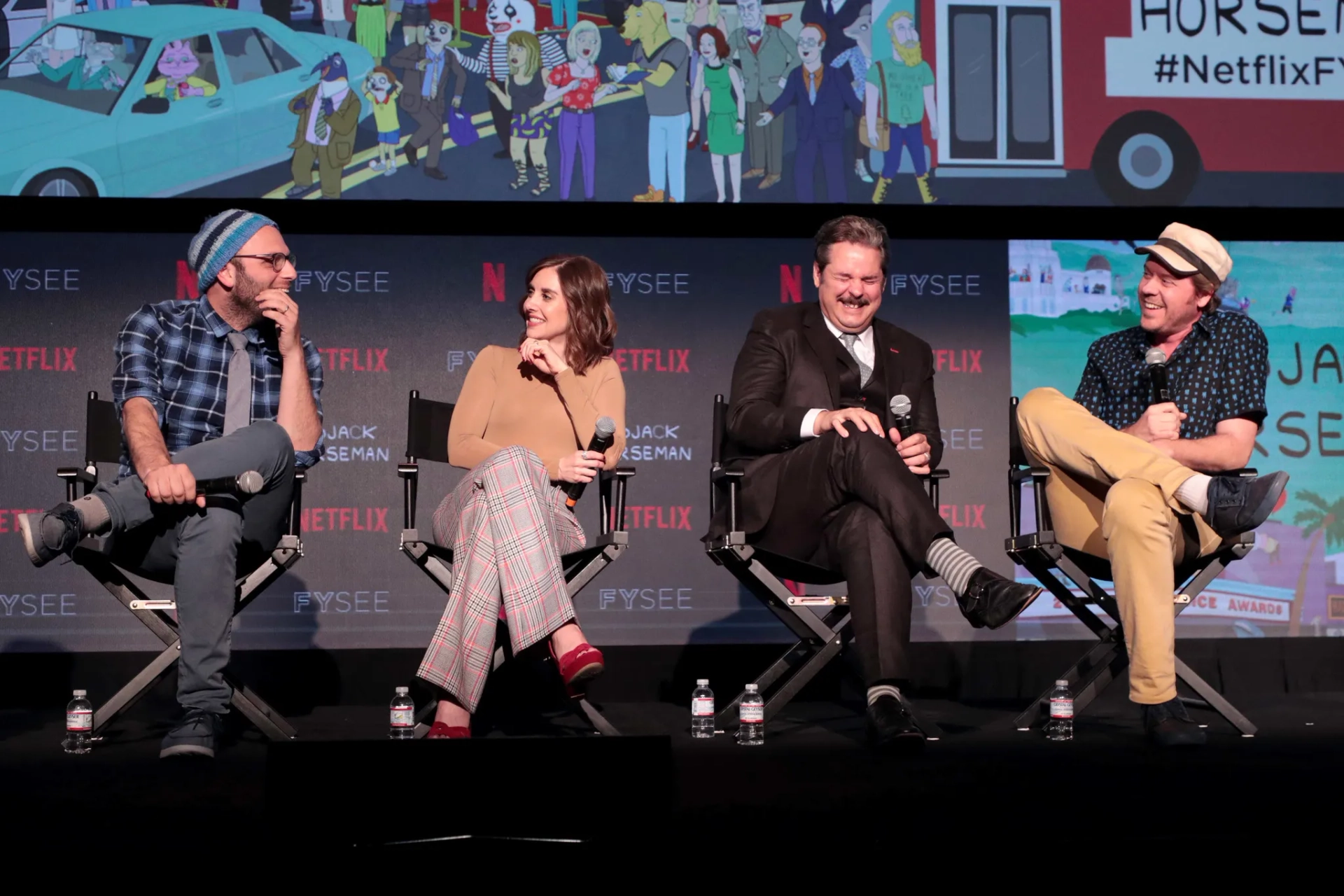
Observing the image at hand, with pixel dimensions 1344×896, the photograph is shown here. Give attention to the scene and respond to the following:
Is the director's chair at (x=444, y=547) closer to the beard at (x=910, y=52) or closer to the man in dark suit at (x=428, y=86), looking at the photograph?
the man in dark suit at (x=428, y=86)

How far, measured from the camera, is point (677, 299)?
482 centimetres

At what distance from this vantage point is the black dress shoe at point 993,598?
2.72m

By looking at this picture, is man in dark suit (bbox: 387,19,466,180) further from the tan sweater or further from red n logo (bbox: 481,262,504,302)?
the tan sweater

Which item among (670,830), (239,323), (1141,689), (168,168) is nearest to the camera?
(670,830)

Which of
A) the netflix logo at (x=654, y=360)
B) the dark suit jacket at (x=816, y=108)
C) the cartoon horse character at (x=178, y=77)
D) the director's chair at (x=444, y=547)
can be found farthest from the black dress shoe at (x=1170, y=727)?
the cartoon horse character at (x=178, y=77)

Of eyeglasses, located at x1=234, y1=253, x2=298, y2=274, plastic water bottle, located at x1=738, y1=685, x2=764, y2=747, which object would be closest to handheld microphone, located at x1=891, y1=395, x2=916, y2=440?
plastic water bottle, located at x1=738, y1=685, x2=764, y2=747

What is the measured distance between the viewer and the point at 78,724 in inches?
124

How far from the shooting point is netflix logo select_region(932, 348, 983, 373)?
485cm

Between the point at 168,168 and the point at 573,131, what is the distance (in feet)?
4.44

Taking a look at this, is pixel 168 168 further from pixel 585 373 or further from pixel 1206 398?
pixel 1206 398

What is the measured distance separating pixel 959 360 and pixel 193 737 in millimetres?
2987

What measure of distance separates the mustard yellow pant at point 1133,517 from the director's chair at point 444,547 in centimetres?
110

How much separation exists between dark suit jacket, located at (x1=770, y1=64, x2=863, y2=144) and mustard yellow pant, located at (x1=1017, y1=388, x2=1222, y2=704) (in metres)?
1.65

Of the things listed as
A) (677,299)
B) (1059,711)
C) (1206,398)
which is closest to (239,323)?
(677,299)
